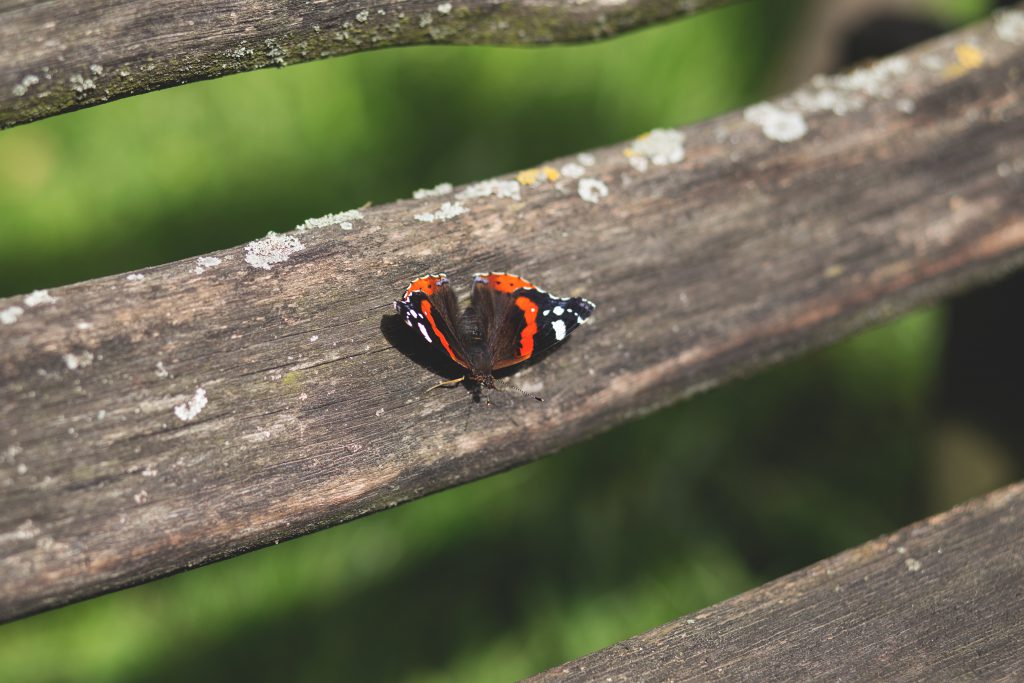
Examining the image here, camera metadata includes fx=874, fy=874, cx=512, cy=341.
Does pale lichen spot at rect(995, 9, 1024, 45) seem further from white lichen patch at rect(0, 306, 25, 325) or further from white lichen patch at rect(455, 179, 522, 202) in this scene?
white lichen patch at rect(0, 306, 25, 325)

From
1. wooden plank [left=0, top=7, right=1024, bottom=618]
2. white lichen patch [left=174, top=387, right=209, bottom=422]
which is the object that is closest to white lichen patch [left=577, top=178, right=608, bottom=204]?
wooden plank [left=0, top=7, right=1024, bottom=618]

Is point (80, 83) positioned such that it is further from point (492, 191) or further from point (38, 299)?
point (492, 191)

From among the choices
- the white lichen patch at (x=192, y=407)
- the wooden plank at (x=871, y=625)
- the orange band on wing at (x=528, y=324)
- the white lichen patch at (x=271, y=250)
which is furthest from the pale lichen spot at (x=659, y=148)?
the white lichen patch at (x=192, y=407)

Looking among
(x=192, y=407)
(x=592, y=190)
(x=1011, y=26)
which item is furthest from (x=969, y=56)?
(x=192, y=407)

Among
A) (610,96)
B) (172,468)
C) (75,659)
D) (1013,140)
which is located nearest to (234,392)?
(172,468)

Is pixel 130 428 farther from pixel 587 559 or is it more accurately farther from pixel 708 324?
pixel 587 559

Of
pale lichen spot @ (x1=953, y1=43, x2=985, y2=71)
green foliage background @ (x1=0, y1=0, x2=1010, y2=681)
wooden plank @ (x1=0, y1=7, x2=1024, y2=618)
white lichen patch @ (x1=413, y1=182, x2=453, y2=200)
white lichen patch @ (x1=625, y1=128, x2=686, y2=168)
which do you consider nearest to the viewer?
wooden plank @ (x1=0, y1=7, x2=1024, y2=618)
